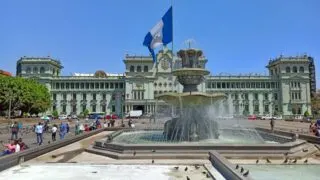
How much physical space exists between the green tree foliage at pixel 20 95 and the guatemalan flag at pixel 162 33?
4656 centimetres

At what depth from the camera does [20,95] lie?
66812 mm

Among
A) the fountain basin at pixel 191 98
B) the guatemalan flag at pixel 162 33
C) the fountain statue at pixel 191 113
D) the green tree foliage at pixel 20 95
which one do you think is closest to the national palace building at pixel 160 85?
the green tree foliage at pixel 20 95

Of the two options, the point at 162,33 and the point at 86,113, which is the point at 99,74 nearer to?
the point at 86,113

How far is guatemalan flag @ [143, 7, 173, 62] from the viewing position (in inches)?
978

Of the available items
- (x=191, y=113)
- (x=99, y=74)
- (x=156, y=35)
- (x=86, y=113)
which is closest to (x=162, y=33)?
(x=156, y=35)

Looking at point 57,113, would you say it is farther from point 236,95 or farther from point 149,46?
point 149,46

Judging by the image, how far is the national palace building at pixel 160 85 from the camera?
105812 millimetres

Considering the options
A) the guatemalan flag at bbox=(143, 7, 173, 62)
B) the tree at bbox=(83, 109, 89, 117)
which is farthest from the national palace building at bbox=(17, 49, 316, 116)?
the guatemalan flag at bbox=(143, 7, 173, 62)

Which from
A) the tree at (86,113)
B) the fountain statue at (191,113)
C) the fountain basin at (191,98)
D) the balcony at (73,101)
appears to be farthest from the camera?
the balcony at (73,101)

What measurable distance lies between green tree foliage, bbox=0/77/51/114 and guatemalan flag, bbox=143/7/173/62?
46.6 meters

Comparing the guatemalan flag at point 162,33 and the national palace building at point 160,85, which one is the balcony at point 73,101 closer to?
the national palace building at point 160,85

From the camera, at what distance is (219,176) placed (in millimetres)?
10133

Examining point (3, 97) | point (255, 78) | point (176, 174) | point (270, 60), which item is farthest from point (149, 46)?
point (270, 60)

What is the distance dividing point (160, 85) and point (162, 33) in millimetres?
80782
